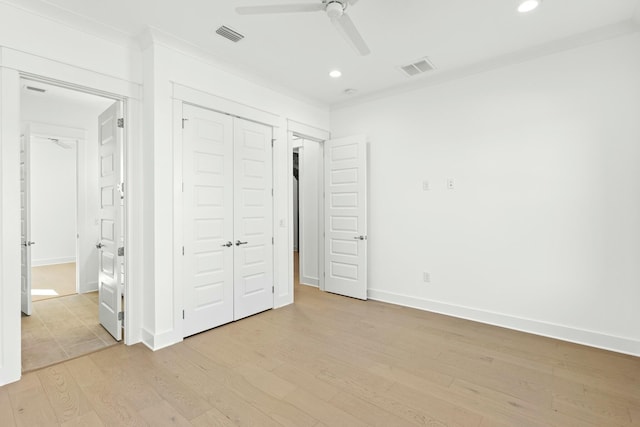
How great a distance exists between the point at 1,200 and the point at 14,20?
4.64 feet

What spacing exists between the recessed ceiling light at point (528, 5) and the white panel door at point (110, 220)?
380 cm

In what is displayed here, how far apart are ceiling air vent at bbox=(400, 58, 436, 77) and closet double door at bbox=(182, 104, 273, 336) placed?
1.91 meters

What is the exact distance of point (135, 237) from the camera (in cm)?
317

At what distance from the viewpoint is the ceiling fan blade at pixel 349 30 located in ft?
7.44

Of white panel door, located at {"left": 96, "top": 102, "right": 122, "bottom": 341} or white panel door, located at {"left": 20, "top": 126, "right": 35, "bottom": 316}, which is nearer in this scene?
white panel door, located at {"left": 96, "top": 102, "right": 122, "bottom": 341}

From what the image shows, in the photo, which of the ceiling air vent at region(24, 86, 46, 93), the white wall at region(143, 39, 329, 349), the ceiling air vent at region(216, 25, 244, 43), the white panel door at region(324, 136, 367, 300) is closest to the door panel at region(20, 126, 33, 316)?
the ceiling air vent at region(24, 86, 46, 93)

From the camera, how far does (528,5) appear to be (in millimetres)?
2643

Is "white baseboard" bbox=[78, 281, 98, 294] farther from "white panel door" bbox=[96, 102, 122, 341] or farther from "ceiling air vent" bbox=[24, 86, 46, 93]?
"ceiling air vent" bbox=[24, 86, 46, 93]

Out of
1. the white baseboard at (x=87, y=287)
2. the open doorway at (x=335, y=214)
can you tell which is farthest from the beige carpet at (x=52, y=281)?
the open doorway at (x=335, y=214)

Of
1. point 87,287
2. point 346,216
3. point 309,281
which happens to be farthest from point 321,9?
point 87,287

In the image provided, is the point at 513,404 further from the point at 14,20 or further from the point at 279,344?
the point at 14,20

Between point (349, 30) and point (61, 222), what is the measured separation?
866 centimetres

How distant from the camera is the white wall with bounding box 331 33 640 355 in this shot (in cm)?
303

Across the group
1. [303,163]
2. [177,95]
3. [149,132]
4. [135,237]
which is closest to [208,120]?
[177,95]
